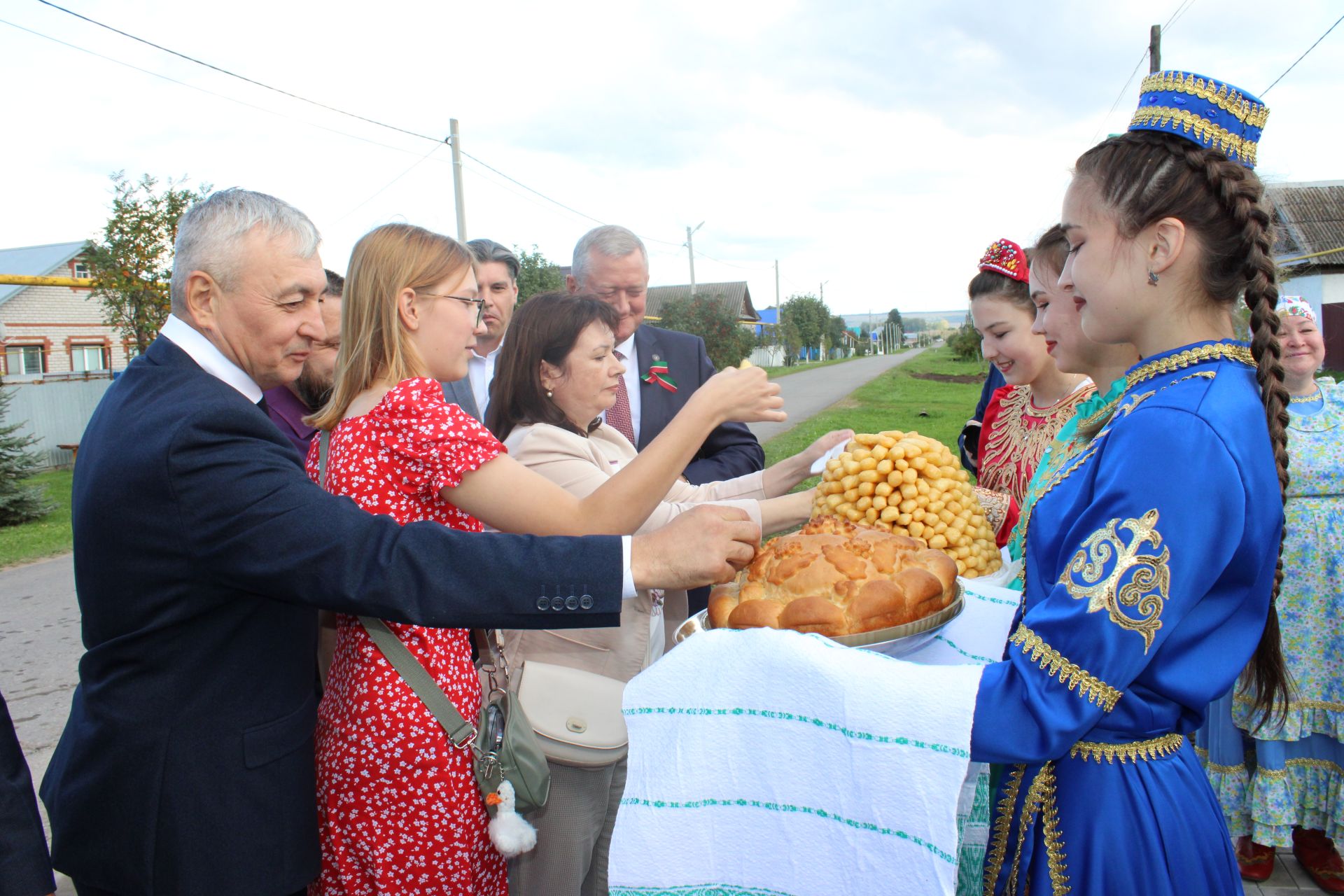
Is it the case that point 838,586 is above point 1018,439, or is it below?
below

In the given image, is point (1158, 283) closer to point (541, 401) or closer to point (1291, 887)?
point (541, 401)

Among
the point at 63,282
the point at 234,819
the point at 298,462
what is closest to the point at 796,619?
the point at 298,462

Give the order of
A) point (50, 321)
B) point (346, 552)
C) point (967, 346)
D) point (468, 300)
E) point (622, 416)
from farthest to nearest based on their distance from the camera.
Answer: point (967, 346), point (50, 321), point (622, 416), point (468, 300), point (346, 552)

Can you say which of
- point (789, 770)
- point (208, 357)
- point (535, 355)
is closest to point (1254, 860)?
point (789, 770)

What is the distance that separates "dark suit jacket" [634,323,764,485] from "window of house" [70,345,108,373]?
147 feet

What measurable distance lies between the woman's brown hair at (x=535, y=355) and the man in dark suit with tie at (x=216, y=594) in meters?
1.14

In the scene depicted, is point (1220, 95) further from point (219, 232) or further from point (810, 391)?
point (810, 391)

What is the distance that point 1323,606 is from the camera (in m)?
4.00

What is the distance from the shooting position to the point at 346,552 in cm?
183

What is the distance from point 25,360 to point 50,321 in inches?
80.2

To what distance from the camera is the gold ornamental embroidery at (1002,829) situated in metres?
1.76

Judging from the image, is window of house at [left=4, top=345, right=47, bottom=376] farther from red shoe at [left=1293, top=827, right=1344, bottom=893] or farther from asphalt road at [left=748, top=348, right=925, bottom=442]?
red shoe at [left=1293, top=827, right=1344, bottom=893]

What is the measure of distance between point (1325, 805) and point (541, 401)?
3.99 metres

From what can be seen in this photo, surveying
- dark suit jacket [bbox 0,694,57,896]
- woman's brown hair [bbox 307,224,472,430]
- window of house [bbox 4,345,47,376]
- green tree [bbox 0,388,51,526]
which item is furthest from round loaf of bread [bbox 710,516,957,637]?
window of house [bbox 4,345,47,376]
